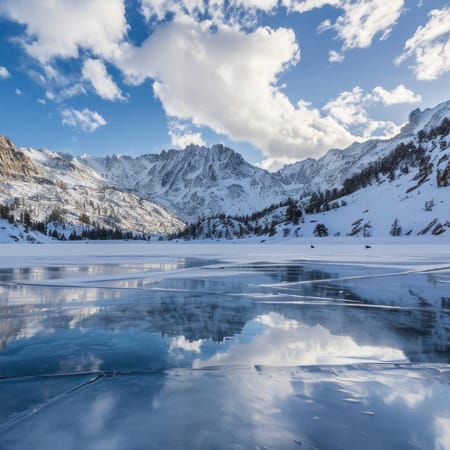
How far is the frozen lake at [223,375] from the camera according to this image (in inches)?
146

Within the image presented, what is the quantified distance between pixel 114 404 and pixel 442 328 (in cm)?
793

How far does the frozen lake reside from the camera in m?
3.70

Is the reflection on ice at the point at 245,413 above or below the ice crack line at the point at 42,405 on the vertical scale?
below

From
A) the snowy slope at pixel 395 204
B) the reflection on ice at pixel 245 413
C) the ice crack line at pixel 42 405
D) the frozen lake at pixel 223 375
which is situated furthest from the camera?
the snowy slope at pixel 395 204

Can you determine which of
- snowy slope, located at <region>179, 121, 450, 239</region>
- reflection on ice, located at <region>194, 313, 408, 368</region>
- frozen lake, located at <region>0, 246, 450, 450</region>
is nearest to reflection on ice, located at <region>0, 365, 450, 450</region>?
frozen lake, located at <region>0, 246, 450, 450</region>

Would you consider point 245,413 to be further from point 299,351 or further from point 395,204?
point 395,204

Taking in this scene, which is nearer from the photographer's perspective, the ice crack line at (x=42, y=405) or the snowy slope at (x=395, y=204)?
the ice crack line at (x=42, y=405)

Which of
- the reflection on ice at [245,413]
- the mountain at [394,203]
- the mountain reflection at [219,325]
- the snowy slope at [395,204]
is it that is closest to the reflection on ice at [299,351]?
the mountain reflection at [219,325]

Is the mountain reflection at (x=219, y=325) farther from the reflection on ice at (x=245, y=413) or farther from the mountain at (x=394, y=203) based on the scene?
the mountain at (x=394, y=203)

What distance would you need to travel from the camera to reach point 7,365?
18.7 feet

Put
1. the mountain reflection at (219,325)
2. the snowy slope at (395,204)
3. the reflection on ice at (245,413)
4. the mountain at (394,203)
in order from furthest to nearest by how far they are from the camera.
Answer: the mountain at (394,203) < the snowy slope at (395,204) < the mountain reflection at (219,325) < the reflection on ice at (245,413)

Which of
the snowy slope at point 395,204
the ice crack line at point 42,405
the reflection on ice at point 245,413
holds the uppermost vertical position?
the snowy slope at point 395,204

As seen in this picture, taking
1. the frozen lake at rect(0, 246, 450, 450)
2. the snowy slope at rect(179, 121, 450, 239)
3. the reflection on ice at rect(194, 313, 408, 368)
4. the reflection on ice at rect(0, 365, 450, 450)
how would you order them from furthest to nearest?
1. the snowy slope at rect(179, 121, 450, 239)
2. the reflection on ice at rect(194, 313, 408, 368)
3. the frozen lake at rect(0, 246, 450, 450)
4. the reflection on ice at rect(0, 365, 450, 450)

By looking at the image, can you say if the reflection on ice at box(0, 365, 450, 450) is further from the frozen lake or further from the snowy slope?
the snowy slope
